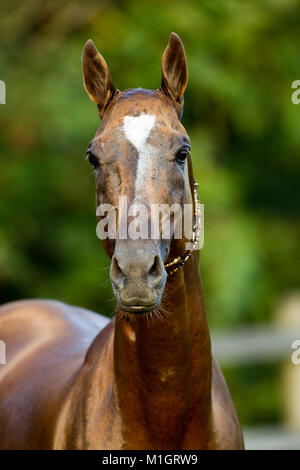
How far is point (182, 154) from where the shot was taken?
286 centimetres

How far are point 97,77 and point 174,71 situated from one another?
0.97 feet

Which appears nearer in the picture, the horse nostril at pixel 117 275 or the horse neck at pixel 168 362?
the horse nostril at pixel 117 275

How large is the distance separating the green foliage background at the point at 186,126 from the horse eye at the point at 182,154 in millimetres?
6805

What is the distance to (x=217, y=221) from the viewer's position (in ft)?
33.6

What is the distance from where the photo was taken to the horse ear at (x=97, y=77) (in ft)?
10.3

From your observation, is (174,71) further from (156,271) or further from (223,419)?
(223,419)

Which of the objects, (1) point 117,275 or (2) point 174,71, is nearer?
(1) point 117,275

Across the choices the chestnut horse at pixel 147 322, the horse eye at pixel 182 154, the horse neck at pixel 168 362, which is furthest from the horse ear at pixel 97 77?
the horse neck at pixel 168 362

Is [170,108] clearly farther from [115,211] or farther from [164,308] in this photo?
[164,308]

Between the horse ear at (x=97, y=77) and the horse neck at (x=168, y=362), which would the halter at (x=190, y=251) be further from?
the horse ear at (x=97, y=77)

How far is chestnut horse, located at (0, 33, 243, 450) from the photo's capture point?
271 cm

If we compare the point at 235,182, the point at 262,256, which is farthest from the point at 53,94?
the point at 262,256

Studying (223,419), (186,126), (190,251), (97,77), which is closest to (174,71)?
(97,77)

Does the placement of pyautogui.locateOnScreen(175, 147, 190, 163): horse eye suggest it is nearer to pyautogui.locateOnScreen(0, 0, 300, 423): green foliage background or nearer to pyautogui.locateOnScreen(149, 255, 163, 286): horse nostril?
pyautogui.locateOnScreen(149, 255, 163, 286): horse nostril
